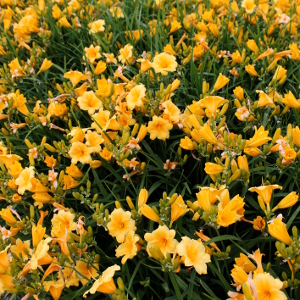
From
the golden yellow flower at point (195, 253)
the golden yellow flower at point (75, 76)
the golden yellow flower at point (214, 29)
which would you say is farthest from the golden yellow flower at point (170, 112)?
the golden yellow flower at point (214, 29)

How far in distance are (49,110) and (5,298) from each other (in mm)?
1205

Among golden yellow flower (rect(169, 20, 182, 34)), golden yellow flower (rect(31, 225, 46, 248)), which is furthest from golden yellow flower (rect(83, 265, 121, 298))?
golden yellow flower (rect(169, 20, 182, 34))

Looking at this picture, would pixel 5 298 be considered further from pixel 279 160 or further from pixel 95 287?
pixel 279 160

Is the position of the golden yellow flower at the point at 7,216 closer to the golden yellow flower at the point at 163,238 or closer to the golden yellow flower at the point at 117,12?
the golden yellow flower at the point at 163,238

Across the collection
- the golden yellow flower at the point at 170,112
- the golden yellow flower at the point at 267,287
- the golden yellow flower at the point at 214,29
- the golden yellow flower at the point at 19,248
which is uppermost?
the golden yellow flower at the point at 214,29

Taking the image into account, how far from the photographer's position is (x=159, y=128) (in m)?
2.05

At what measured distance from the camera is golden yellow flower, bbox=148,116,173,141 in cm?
201

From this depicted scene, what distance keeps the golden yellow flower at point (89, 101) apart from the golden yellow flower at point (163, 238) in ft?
3.23

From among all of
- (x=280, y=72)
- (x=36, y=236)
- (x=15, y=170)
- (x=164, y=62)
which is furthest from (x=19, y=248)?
(x=280, y=72)

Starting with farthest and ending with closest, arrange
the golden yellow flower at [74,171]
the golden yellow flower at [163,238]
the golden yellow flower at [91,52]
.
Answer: the golden yellow flower at [91,52], the golden yellow flower at [74,171], the golden yellow flower at [163,238]

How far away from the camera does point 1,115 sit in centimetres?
245

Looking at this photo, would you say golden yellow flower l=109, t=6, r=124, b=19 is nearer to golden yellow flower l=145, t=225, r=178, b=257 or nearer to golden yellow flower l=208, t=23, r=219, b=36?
golden yellow flower l=208, t=23, r=219, b=36

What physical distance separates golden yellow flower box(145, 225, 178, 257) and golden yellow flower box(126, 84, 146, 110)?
2.67 feet

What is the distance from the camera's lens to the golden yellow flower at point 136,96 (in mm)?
2070
